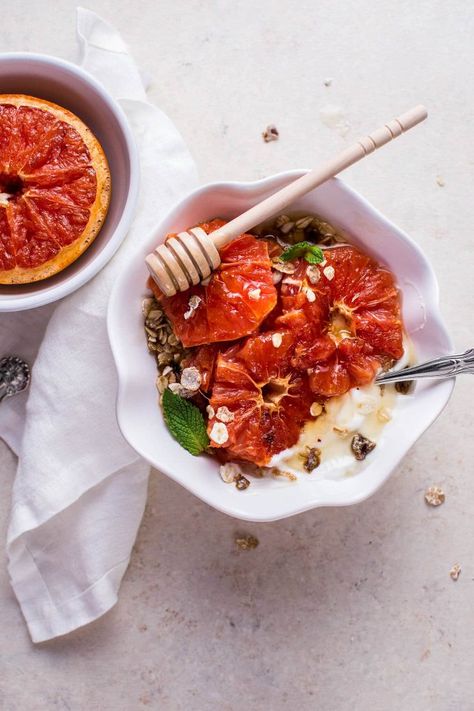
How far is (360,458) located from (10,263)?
0.95m

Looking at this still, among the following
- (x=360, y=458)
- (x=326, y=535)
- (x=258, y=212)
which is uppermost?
(x=258, y=212)

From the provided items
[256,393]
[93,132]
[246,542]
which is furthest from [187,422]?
[93,132]

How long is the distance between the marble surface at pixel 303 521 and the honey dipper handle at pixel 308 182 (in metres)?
0.39

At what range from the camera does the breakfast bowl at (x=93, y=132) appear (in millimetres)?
1679

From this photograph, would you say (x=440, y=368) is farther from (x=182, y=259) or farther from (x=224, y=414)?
(x=182, y=259)

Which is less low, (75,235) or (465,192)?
(75,235)

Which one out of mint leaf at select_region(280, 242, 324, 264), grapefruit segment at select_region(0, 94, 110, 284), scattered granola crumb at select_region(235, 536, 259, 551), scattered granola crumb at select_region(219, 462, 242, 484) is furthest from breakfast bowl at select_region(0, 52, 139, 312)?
scattered granola crumb at select_region(235, 536, 259, 551)

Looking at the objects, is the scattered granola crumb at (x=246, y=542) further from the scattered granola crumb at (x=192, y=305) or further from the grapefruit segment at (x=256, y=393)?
the scattered granola crumb at (x=192, y=305)

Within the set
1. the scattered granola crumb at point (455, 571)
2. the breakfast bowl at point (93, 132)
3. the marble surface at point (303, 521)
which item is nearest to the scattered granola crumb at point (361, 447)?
the marble surface at point (303, 521)

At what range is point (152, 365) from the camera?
1730mm

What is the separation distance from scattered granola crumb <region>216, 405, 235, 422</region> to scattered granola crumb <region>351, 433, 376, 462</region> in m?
0.31

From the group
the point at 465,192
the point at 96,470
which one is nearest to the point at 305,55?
the point at 465,192

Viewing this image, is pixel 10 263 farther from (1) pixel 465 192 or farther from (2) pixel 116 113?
(1) pixel 465 192

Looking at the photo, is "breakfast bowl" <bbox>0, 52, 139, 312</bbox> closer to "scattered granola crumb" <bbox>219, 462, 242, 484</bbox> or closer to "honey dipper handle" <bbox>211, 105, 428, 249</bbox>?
"honey dipper handle" <bbox>211, 105, 428, 249</bbox>
